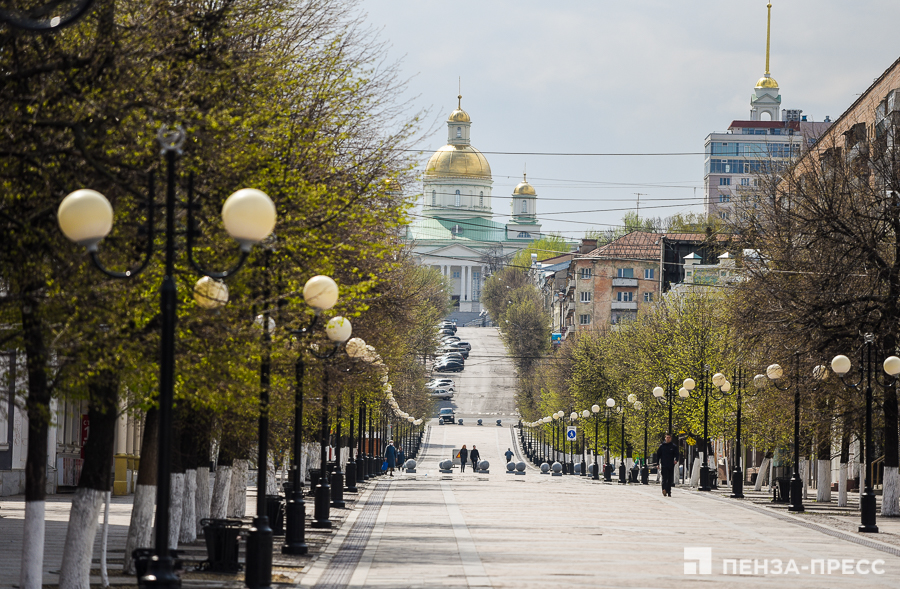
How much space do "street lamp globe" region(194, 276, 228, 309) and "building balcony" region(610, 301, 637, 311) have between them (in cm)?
11961

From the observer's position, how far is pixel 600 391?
2933 inches

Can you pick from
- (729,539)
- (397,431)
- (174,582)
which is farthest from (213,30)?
(397,431)

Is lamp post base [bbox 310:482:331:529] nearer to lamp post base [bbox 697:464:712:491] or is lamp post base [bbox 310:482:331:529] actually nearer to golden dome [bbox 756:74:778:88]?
lamp post base [bbox 697:464:712:491]

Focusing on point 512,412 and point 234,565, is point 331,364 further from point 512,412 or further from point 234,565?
point 512,412

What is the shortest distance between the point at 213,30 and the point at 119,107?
3.12 metres

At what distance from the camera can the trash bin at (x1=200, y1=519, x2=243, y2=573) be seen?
55.8 feet

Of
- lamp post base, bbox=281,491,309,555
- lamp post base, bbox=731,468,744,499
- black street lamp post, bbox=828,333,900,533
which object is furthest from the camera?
lamp post base, bbox=731,468,744,499

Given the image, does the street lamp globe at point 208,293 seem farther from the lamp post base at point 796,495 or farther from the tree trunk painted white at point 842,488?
the tree trunk painted white at point 842,488

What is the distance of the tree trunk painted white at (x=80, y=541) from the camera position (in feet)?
47.6

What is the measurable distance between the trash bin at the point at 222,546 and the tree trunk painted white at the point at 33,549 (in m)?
3.15

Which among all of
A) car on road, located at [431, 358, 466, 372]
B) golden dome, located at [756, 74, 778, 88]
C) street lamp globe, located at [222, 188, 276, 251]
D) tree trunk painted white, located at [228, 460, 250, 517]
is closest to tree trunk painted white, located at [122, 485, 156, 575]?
street lamp globe, located at [222, 188, 276, 251]

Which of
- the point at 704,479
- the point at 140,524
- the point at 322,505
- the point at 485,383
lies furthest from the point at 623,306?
the point at 140,524

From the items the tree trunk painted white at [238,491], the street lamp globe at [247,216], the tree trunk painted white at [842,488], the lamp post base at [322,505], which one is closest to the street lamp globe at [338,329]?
the lamp post base at [322,505]

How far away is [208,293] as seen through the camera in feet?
42.5
